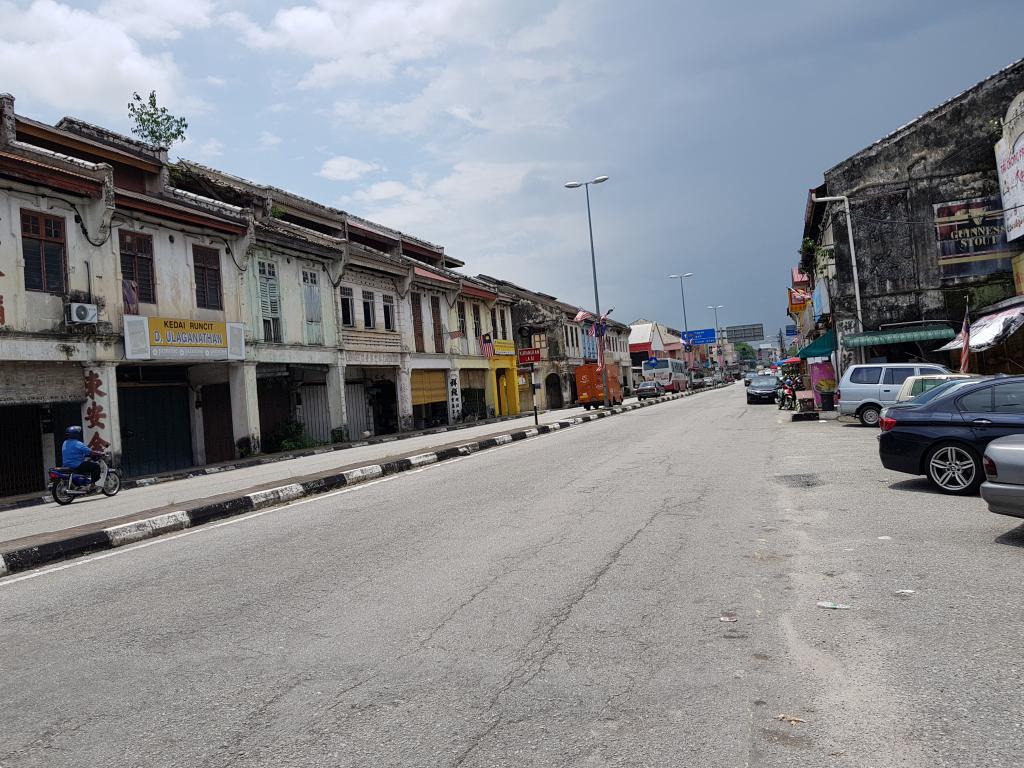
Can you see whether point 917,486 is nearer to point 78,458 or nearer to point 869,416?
point 869,416

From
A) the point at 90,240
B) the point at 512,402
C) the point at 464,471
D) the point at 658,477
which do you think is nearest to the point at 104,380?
the point at 90,240

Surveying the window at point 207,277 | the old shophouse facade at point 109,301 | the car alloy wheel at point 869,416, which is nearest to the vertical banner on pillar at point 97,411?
the old shophouse facade at point 109,301

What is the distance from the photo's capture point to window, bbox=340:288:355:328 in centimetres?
2897

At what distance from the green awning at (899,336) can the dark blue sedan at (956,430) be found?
18420 millimetres

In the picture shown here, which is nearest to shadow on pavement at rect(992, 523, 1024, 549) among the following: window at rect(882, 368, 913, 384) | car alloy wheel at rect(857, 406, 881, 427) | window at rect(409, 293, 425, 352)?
car alloy wheel at rect(857, 406, 881, 427)

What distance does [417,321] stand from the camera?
34.4m

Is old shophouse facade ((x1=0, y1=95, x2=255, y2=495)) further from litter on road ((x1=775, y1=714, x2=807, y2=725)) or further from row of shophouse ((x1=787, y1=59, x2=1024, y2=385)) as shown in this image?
row of shophouse ((x1=787, y1=59, x2=1024, y2=385))

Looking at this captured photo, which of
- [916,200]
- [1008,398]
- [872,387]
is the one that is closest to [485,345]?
[916,200]

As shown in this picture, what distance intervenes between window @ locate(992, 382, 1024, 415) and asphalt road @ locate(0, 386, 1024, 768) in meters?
1.26

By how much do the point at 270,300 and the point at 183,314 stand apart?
4025 mm

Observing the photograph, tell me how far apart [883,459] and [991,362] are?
1799cm

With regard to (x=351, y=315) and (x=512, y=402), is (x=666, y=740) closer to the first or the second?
(x=351, y=315)

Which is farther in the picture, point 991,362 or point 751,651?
point 991,362

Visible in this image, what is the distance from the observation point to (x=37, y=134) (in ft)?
61.7
